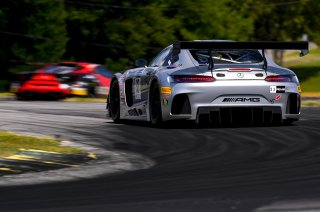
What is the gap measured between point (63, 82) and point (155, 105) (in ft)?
45.8

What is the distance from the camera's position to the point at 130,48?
192 ft

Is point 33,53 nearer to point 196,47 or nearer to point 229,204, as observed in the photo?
point 196,47

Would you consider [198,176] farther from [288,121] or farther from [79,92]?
[79,92]

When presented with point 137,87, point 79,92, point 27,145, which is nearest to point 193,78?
point 137,87

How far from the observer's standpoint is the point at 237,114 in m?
13.3

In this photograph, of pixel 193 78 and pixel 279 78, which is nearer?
pixel 193 78

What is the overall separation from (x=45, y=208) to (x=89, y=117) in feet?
34.0

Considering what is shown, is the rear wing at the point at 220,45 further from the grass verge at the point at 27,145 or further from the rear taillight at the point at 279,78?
the grass verge at the point at 27,145

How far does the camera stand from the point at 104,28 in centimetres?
5894

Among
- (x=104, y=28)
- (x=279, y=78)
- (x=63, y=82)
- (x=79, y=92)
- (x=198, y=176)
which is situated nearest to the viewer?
(x=198, y=176)

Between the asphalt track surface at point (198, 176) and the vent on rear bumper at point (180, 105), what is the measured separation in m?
0.27

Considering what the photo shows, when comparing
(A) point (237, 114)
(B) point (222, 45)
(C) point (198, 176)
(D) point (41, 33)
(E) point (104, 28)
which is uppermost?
(E) point (104, 28)

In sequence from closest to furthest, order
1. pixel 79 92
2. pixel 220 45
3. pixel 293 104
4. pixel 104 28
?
pixel 220 45, pixel 293 104, pixel 79 92, pixel 104 28

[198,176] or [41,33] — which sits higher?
[41,33]
